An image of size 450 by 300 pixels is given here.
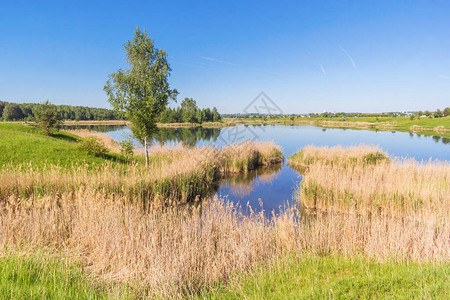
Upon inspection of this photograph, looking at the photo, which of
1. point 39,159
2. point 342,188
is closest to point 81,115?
point 39,159

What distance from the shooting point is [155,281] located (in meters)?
3.94

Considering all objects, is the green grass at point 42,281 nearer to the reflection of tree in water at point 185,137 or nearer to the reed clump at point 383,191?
the reed clump at point 383,191

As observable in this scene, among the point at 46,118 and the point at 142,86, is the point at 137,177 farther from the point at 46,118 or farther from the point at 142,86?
the point at 46,118

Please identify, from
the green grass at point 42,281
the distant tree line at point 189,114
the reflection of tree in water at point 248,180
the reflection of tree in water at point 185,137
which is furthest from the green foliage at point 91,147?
the distant tree line at point 189,114

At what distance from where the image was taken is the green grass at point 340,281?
11.4ft

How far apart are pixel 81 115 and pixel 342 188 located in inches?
6074

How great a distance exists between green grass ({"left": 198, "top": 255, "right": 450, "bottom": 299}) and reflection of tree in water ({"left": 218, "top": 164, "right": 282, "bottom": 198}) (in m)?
8.21

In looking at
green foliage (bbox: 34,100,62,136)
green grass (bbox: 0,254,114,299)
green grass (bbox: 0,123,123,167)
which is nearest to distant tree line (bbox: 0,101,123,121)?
green foliage (bbox: 34,100,62,136)

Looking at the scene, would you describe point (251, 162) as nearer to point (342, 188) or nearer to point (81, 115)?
point (342, 188)

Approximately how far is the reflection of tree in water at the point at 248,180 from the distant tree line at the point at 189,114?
85.9m

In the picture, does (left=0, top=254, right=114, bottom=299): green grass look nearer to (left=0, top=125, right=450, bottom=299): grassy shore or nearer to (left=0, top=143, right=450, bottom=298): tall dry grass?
(left=0, top=125, right=450, bottom=299): grassy shore

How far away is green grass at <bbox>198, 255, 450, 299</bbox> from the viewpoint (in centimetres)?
347

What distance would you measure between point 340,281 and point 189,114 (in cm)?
10195

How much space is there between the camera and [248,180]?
16.5 metres
